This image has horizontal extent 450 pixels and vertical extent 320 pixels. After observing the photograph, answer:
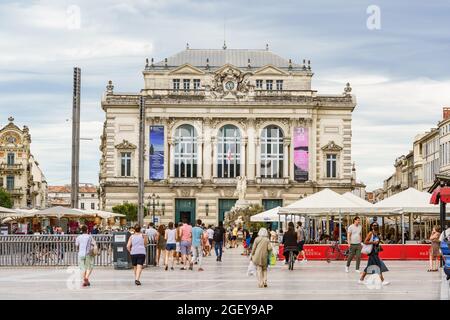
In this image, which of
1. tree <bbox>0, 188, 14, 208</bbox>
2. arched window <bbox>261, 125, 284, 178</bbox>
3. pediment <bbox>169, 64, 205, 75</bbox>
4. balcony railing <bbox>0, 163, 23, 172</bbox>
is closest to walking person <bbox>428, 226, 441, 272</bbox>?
arched window <bbox>261, 125, 284, 178</bbox>

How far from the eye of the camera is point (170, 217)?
10062 cm

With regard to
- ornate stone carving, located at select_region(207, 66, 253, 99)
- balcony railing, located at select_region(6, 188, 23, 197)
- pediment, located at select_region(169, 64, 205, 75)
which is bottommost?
balcony railing, located at select_region(6, 188, 23, 197)

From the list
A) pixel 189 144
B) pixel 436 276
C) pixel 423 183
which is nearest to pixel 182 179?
pixel 189 144

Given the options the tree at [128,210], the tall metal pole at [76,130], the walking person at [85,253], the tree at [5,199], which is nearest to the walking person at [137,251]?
the walking person at [85,253]

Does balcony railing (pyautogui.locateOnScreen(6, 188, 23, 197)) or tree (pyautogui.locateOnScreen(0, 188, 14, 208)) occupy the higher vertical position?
balcony railing (pyautogui.locateOnScreen(6, 188, 23, 197))

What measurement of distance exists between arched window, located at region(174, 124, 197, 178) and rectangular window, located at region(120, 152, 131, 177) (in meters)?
4.51

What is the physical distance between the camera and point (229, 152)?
102m

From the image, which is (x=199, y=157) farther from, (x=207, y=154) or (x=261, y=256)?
(x=261, y=256)

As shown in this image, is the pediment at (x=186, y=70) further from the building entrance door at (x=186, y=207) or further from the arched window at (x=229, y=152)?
the building entrance door at (x=186, y=207)

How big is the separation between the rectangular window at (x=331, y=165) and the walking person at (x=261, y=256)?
73228mm

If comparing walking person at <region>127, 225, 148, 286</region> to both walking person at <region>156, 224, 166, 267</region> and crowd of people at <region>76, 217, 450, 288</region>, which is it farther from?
walking person at <region>156, 224, 166, 267</region>

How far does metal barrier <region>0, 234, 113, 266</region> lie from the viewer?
122 feet

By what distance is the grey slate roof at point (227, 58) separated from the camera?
356 ft

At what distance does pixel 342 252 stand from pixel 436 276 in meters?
14.3
